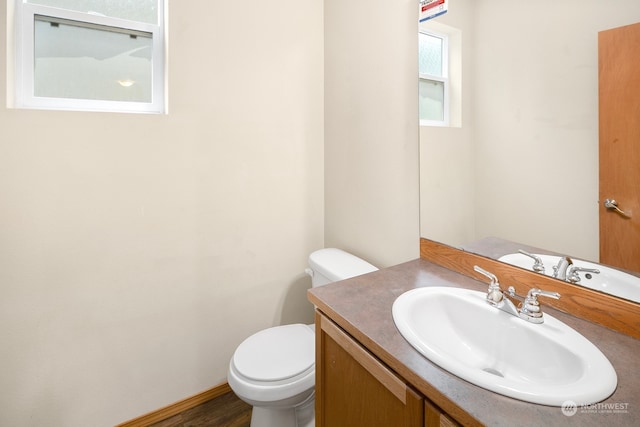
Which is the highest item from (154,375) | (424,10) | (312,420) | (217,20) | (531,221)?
(217,20)

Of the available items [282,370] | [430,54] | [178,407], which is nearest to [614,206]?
[430,54]

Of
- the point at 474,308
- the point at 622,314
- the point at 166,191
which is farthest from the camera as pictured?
the point at 166,191

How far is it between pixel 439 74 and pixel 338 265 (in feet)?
3.12

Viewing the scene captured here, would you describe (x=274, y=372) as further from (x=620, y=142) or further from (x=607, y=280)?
(x=620, y=142)

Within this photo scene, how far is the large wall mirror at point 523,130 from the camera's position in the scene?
0.82 meters

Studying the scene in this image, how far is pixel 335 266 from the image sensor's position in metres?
1.50

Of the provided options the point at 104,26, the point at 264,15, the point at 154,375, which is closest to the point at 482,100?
the point at 264,15

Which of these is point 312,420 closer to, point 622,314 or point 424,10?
point 622,314

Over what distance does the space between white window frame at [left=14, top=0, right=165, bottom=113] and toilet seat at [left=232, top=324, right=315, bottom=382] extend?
1.24 metres

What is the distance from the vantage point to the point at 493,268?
1.01 metres

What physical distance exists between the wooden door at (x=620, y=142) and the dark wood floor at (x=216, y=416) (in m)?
1.69

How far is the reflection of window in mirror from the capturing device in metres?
1.14

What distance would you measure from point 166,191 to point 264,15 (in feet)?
3.59

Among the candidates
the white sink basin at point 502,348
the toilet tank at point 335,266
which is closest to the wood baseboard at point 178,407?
the toilet tank at point 335,266
